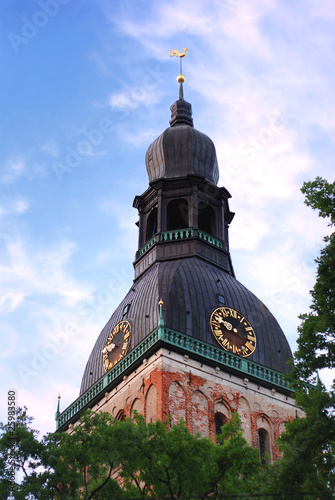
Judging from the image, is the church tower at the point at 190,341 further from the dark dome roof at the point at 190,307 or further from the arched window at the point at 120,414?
the arched window at the point at 120,414

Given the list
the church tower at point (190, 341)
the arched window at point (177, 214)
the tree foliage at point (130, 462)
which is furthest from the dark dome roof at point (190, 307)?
the tree foliage at point (130, 462)

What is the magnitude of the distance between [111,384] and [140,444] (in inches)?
635

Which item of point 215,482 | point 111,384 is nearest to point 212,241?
point 111,384

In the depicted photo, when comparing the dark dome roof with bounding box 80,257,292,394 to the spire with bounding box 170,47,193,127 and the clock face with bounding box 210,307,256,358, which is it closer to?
the clock face with bounding box 210,307,256,358

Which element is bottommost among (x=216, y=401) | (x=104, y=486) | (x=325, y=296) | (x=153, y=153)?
(x=104, y=486)

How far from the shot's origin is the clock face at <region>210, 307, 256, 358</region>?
156 feet

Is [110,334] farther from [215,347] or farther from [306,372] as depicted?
[306,372]

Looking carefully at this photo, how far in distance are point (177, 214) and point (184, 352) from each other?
12.1m

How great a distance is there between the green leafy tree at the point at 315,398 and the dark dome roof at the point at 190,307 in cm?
1715

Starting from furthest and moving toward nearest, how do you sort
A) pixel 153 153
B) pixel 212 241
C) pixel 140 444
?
pixel 153 153, pixel 212 241, pixel 140 444

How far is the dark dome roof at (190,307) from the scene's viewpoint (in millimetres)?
47219

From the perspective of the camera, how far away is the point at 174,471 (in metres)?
32.1

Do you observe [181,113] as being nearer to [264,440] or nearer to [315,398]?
[264,440]

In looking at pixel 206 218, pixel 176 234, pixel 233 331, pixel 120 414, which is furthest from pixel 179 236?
pixel 120 414
